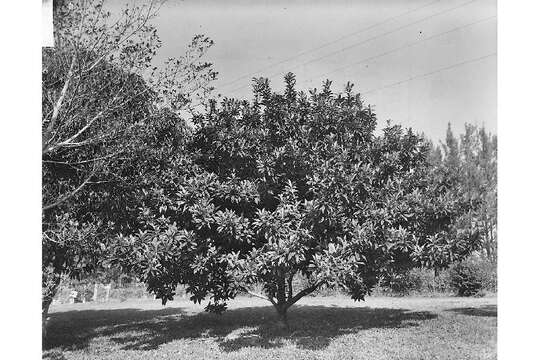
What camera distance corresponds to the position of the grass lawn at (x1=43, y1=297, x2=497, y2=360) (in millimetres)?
9211

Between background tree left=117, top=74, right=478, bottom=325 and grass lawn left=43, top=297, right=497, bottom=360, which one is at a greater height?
background tree left=117, top=74, right=478, bottom=325

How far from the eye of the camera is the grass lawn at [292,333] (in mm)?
9211

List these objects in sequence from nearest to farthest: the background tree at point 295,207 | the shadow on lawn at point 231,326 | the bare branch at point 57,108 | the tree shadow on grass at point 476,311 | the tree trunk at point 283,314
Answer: the bare branch at point 57,108
the background tree at point 295,207
the shadow on lawn at point 231,326
the tree trunk at point 283,314
the tree shadow on grass at point 476,311

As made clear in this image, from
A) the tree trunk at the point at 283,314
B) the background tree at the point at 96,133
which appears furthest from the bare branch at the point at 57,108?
the tree trunk at the point at 283,314

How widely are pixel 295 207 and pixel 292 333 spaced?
372cm

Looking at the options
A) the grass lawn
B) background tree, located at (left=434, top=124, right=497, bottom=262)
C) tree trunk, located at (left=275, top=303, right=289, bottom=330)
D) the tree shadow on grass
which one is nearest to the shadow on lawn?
the grass lawn

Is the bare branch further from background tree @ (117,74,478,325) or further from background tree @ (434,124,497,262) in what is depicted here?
background tree @ (434,124,497,262)

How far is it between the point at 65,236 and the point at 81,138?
2.07 metres

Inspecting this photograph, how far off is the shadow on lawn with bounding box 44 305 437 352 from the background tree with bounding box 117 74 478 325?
1.08 meters

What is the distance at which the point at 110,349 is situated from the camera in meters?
10.1

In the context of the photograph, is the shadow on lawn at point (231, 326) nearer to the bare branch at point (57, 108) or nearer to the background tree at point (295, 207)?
the background tree at point (295, 207)

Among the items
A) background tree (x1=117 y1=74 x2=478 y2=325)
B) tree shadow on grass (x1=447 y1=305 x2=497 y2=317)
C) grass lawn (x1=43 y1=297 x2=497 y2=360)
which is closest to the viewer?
background tree (x1=117 y1=74 x2=478 y2=325)

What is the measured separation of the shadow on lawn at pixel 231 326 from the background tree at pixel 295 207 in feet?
3.53
